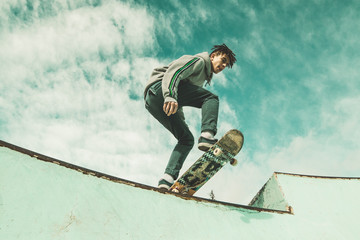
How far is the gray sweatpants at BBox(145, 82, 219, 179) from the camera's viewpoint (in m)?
2.54

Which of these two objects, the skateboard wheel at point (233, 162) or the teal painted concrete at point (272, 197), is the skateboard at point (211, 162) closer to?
the skateboard wheel at point (233, 162)

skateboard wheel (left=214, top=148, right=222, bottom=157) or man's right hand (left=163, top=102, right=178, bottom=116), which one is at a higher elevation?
skateboard wheel (left=214, top=148, right=222, bottom=157)

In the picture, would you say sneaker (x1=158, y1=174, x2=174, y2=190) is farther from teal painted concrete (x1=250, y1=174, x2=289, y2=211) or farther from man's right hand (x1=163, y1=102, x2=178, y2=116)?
teal painted concrete (x1=250, y1=174, x2=289, y2=211)

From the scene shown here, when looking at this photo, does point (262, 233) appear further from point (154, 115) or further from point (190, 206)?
point (154, 115)

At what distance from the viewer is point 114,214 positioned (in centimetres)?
143

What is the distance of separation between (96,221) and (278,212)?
1.87 metres

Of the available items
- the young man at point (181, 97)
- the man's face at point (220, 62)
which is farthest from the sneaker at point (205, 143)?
the man's face at point (220, 62)

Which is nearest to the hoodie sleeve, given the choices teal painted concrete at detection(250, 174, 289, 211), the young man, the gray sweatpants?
the young man

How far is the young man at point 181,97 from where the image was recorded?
230cm

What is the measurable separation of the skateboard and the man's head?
3.99ft

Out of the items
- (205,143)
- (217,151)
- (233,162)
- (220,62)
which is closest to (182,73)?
(220,62)

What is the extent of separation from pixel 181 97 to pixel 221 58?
906 millimetres

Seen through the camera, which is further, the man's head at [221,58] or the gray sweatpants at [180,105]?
the man's head at [221,58]

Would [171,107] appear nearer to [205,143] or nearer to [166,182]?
[205,143]
